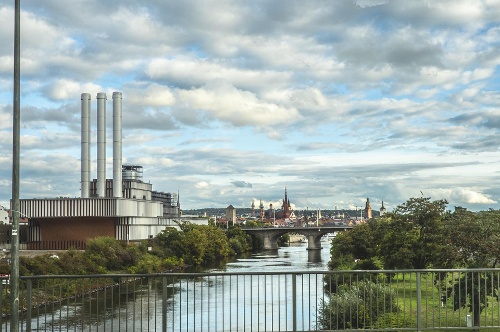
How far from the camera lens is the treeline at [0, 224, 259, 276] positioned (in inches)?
2547

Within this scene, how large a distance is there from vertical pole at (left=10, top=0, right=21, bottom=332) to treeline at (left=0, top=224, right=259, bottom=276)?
4872 cm

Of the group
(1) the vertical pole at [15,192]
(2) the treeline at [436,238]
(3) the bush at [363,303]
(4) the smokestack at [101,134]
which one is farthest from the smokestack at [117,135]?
(1) the vertical pole at [15,192]

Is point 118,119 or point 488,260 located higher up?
point 118,119

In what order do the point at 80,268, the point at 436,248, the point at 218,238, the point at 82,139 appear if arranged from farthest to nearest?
1. the point at 218,238
2. the point at 82,139
3. the point at 80,268
4. the point at 436,248

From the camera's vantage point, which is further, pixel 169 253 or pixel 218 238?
pixel 218 238

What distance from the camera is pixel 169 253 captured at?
Result: 93.2 meters

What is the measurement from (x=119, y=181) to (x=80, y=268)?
3869 centimetres

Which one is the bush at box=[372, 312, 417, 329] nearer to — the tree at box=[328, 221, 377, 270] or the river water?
the river water

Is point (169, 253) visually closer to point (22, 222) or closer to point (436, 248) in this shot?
point (22, 222)

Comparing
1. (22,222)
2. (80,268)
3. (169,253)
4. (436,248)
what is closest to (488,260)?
(436,248)

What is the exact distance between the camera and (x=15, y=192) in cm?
1155

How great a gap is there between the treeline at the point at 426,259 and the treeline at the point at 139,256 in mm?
25405

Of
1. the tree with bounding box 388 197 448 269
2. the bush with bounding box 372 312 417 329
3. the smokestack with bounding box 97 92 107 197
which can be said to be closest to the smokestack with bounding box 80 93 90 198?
the smokestack with bounding box 97 92 107 197

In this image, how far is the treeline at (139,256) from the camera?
212 ft
